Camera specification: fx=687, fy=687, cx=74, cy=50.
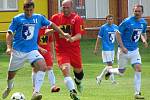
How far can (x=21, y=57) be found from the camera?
1523 cm

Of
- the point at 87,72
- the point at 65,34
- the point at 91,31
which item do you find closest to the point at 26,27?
the point at 65,34

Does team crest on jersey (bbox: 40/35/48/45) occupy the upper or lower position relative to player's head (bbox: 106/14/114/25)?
lower

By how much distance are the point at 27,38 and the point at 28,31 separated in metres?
0.16

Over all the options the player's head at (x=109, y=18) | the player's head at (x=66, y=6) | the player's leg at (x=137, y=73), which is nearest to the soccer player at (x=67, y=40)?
the player's head at (x=66, y=6)

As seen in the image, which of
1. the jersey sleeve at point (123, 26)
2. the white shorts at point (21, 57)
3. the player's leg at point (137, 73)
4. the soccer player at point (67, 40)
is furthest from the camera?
the jersey sleeve at point (123, 26)

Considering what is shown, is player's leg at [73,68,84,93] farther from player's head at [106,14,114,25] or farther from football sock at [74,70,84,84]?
player's head at [106,14,114,25]

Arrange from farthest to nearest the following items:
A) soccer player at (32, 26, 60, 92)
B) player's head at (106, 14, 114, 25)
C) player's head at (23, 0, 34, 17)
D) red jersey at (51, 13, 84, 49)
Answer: player's head at (106, 14, 114, 25)
soccer player at (32, 26, 60, 92)
red jersey at (51, 13, 84, 49)
player's head at (23, 0, 34, 17)

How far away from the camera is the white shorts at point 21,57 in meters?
15.1

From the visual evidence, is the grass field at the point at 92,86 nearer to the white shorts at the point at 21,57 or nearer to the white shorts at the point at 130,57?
the white shorts at the point at 130,57

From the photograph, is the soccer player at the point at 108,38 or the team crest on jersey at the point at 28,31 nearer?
the team crest on jersey at the point at 28,31

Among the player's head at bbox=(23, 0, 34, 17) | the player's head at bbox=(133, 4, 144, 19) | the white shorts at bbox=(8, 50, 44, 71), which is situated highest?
the player's head at bbox=(23, 0, 34, 17)

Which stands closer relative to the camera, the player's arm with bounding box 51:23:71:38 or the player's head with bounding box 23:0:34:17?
the player's head with bounding box 23:0:34:17

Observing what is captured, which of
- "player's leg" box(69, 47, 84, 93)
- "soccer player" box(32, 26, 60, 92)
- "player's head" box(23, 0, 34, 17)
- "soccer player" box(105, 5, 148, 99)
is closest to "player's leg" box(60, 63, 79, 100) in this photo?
"player's leg" box(69, 47, 84, 93)

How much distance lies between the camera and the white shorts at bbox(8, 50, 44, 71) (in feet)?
49.6
